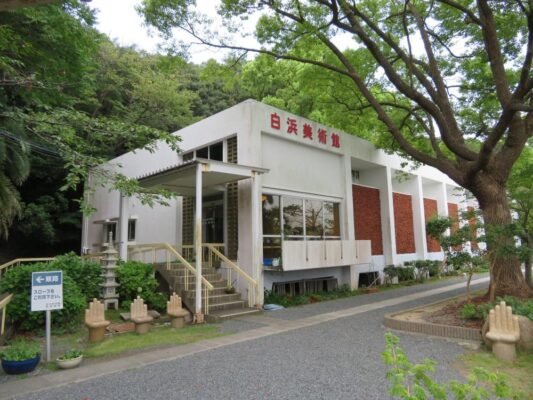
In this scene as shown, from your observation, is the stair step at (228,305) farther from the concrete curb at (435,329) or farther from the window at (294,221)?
the concrete curb at (435,329)

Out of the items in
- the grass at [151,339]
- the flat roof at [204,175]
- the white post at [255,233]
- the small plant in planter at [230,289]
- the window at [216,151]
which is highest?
the window at [216,151]

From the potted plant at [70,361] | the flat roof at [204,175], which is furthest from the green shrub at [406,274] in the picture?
the potted plant at [70,361]

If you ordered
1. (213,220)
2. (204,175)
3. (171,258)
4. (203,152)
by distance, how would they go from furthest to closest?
(203,152) < (213,220) < (171,258) < (204,175)

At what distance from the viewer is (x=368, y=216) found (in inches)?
659

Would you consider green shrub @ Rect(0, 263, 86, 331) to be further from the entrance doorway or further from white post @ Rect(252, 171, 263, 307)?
the entrance doorway

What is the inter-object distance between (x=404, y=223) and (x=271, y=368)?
15126 millimetres

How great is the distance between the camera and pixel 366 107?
46.1 feet

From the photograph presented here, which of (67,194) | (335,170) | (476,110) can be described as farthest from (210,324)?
(67,194)

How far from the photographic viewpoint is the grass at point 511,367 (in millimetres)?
4782

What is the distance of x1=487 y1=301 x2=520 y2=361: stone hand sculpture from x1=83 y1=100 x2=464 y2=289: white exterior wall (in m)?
6.03

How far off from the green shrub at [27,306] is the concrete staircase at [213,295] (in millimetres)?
2569

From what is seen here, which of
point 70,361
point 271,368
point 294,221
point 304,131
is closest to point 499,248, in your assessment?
point 294,221

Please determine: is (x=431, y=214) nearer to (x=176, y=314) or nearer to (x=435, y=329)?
(x=435, y=329)

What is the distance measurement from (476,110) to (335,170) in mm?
5667
